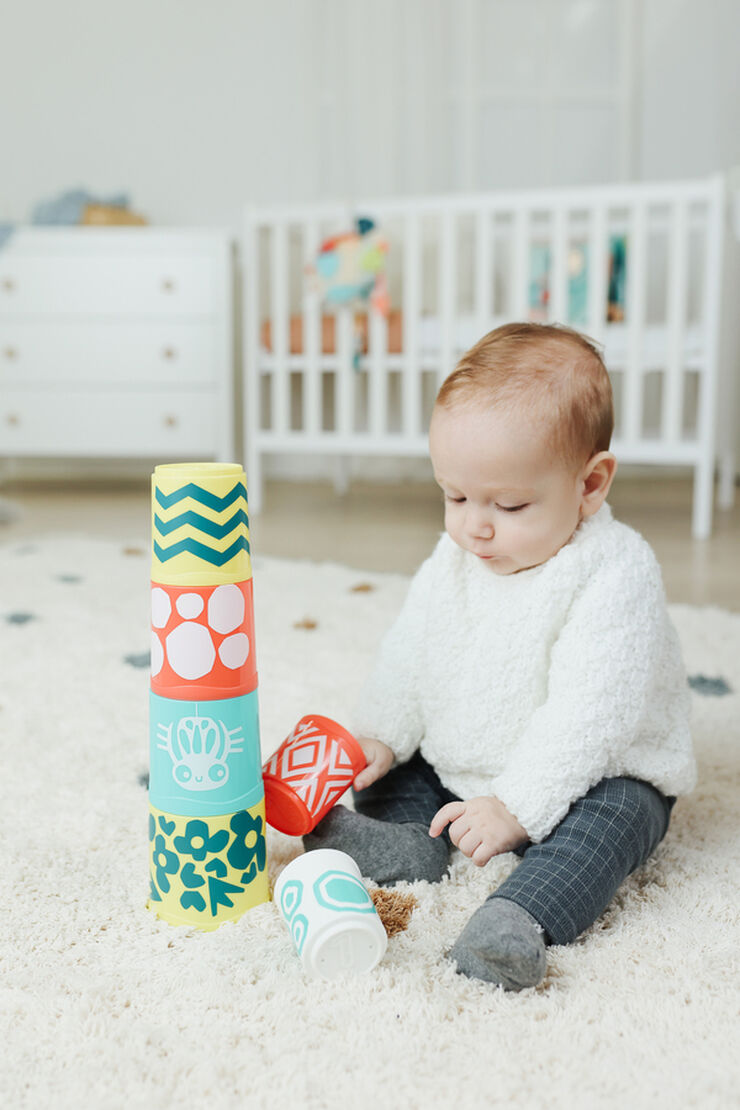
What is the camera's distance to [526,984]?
585mm

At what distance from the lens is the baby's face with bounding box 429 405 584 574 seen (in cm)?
69

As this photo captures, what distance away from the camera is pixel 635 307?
2.32m

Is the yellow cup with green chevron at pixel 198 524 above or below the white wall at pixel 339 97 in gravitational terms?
below

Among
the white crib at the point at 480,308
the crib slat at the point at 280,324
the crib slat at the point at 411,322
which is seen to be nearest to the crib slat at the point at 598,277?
the white crib at the point at 480,308

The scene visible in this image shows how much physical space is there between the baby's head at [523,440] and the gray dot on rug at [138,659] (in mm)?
654

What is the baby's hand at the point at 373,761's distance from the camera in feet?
2.53

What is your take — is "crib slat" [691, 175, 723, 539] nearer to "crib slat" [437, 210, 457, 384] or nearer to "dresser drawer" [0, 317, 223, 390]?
"crib slat" [437, 210, 457, 384]

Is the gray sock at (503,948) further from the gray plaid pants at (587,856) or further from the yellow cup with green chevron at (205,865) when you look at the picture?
the yellow cup with green chevron at (205,865)

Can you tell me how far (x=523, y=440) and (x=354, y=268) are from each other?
194 cm

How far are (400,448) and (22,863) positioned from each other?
193cm

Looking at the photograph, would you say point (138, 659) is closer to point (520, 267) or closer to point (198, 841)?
point (198, 841)

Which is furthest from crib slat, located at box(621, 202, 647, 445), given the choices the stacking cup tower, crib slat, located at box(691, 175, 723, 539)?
the stacking cup tower

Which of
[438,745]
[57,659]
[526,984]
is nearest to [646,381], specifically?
[57,659]

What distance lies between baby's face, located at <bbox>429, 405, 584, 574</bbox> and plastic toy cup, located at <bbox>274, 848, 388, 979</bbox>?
0.26 meters
